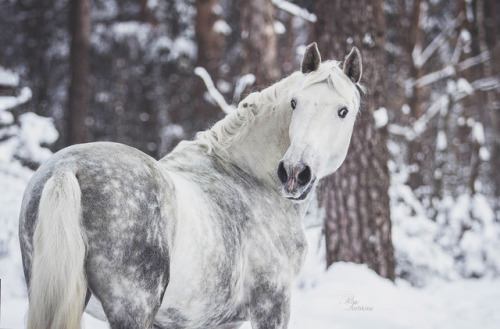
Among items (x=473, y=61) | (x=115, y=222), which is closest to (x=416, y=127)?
(x=473, y=61)

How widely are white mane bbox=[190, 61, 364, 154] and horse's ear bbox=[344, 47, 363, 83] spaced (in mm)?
55

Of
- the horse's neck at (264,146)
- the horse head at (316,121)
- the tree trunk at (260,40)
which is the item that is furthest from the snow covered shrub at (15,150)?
the horse head at (316,121)

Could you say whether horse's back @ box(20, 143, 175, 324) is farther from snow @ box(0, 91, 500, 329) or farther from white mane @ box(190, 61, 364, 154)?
snow @ box(0, 91, 500, 329)

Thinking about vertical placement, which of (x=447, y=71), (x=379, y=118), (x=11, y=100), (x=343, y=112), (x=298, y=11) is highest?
(x=298, y=11)

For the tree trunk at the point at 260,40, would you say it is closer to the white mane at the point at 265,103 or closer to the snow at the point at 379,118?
the snow at the point at 379,118

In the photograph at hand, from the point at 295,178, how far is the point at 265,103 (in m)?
0.89

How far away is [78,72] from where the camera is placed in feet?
37.4

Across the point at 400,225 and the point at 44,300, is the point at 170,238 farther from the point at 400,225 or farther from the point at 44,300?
the point at 400,225

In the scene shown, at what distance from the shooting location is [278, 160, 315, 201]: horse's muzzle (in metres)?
2.83

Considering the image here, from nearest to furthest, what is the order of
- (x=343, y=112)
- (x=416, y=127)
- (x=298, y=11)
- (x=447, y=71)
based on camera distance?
(x=343, y=112), (x=298, y=11), (x=416, y=127), (x=447, y=71)

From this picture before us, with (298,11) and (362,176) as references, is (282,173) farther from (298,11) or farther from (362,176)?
(298,11)

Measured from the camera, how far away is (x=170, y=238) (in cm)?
236

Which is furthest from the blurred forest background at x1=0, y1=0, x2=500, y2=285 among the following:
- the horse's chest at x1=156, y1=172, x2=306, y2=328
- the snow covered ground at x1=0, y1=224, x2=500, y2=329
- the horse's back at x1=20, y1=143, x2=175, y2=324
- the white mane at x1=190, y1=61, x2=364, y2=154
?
the horse's back at x1=20, y1=143, x2=175, y2=324

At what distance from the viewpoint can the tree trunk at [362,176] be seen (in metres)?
5.52
